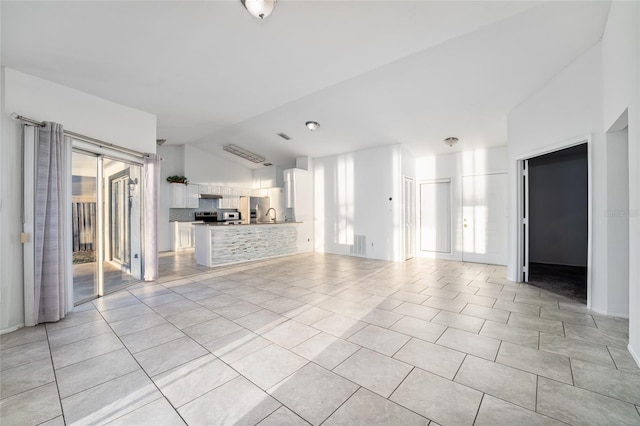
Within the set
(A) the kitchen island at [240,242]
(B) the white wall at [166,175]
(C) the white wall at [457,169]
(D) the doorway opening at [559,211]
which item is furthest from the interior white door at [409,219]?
(B) the white wall at [166,175]

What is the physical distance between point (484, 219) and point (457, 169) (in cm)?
135

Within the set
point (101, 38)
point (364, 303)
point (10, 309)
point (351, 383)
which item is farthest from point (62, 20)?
point (364, 303)

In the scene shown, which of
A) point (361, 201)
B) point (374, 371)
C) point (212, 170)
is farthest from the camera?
point (212, 170)

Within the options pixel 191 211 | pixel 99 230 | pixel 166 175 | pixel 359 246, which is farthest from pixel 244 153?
pixel 99 230

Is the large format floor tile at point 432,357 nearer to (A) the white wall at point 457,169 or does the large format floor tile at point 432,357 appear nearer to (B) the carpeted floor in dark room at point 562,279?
(B) the carpeted floor in dark room at point 562,279

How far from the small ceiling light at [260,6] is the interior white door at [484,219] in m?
5.76

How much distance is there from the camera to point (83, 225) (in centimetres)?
370

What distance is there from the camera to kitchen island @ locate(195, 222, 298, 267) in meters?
6.07

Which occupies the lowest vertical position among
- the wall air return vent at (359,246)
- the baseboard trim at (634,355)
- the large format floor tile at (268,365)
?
the large format floor tile at (268,365)

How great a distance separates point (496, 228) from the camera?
6.09m

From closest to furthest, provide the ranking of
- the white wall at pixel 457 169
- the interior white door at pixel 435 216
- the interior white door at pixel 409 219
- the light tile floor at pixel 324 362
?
the light tile floor at pixel 324 362 < the white wall at pixel 457 169 < the interior white door at pixel 409 219 < the interior white door at pixel 435 216

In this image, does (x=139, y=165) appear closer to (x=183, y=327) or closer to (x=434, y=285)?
(x=183, y=327)

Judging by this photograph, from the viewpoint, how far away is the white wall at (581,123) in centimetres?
306

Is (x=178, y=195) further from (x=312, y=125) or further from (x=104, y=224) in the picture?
(x=312, y=125)
